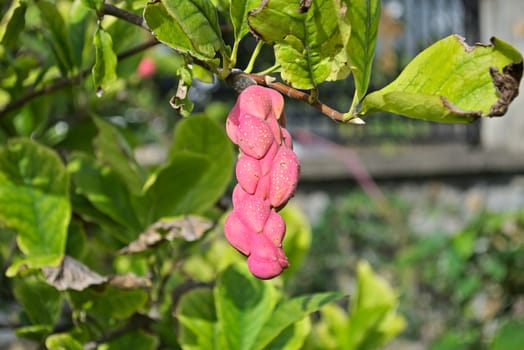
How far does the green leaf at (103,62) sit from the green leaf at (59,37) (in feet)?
0.64

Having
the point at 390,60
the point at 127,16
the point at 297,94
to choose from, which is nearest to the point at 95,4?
the point at 127,16

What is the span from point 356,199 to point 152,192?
166 inches

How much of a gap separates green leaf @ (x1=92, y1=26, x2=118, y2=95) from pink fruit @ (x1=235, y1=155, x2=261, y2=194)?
210 millimetres

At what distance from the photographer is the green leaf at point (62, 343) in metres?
0.72

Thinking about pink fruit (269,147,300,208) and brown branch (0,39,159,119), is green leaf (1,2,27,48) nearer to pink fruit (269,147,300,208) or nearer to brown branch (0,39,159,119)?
brown branch (0,39,159,119)

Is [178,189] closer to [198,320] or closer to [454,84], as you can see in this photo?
[198,320]

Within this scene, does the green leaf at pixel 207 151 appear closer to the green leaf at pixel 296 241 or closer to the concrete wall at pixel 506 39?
the green leaf at pixel 296 241

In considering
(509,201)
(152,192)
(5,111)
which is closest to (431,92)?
(152,192)

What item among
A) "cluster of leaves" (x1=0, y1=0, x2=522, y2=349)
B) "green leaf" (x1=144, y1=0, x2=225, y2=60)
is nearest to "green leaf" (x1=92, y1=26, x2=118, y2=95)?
"cluster of leaves" (x1=0, y1=0, x2=522, y2=349)

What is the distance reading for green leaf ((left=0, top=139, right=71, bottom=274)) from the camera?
0.78 m

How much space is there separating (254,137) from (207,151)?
392 millimetres

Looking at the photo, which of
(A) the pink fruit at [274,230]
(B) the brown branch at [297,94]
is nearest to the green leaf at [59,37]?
(B) the brown branch at [297,94]

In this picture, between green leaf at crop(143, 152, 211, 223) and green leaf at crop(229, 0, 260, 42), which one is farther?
green leaf at crop(143, 152, 211, 223)

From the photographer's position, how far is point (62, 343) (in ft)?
2.37
